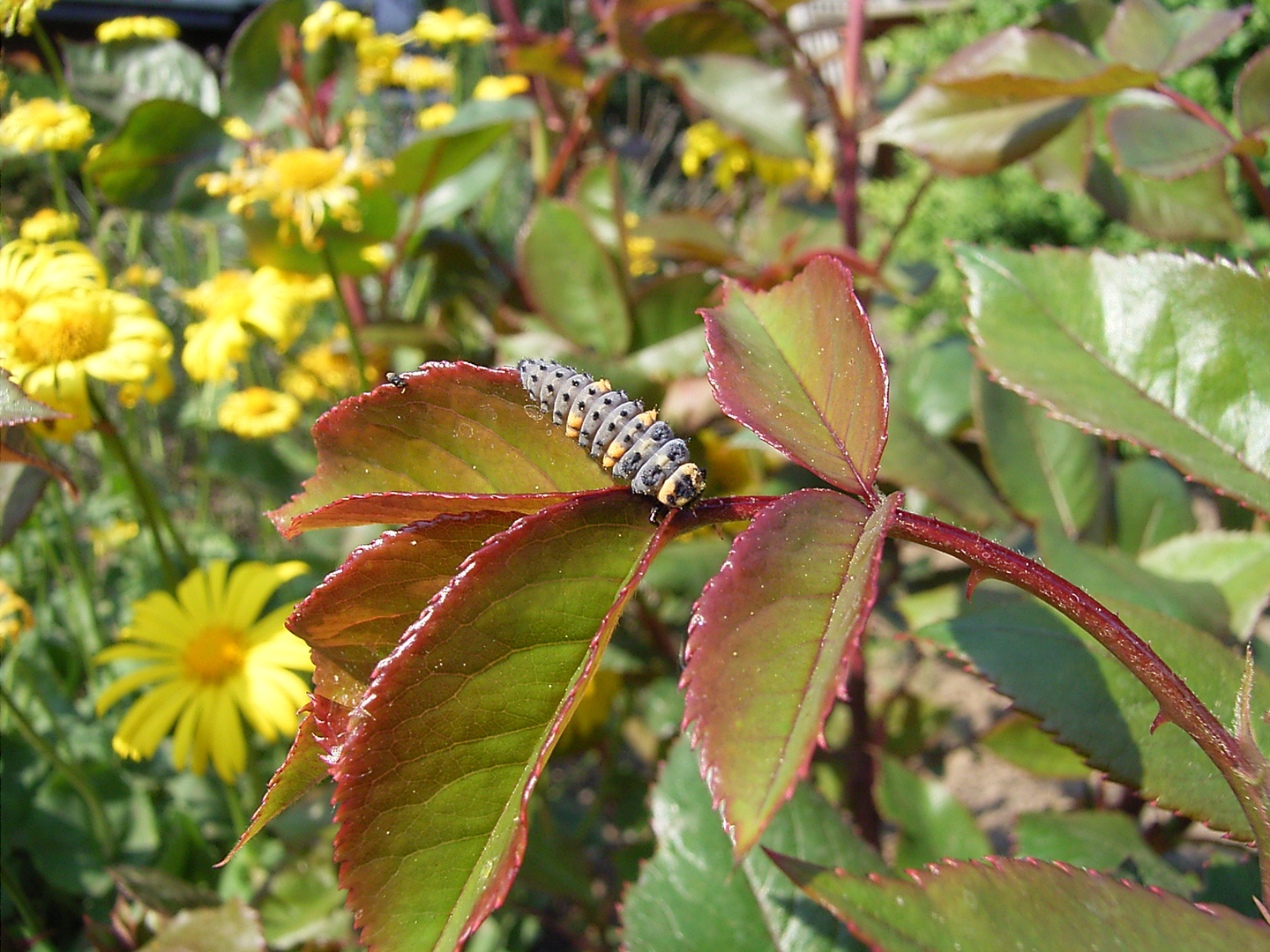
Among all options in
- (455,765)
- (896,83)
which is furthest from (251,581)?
(896,83)

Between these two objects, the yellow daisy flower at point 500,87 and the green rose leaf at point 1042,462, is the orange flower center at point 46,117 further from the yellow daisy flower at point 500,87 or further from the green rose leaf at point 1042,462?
the green rose leaf at point 1042,462

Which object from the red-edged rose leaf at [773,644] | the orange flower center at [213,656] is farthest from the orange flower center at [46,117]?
the red-edged rose leaf at [773,644]

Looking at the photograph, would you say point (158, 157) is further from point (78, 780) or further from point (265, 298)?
point (78, 780)

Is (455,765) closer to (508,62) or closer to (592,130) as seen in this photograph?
(508,62)

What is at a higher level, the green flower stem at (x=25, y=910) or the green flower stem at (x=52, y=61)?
the green flower stem at (x=52, y=61)

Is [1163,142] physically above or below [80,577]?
above

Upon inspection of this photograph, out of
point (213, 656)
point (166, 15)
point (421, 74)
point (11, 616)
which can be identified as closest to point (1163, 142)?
point (213, 656)

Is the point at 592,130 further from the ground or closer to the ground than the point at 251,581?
further from the ground
